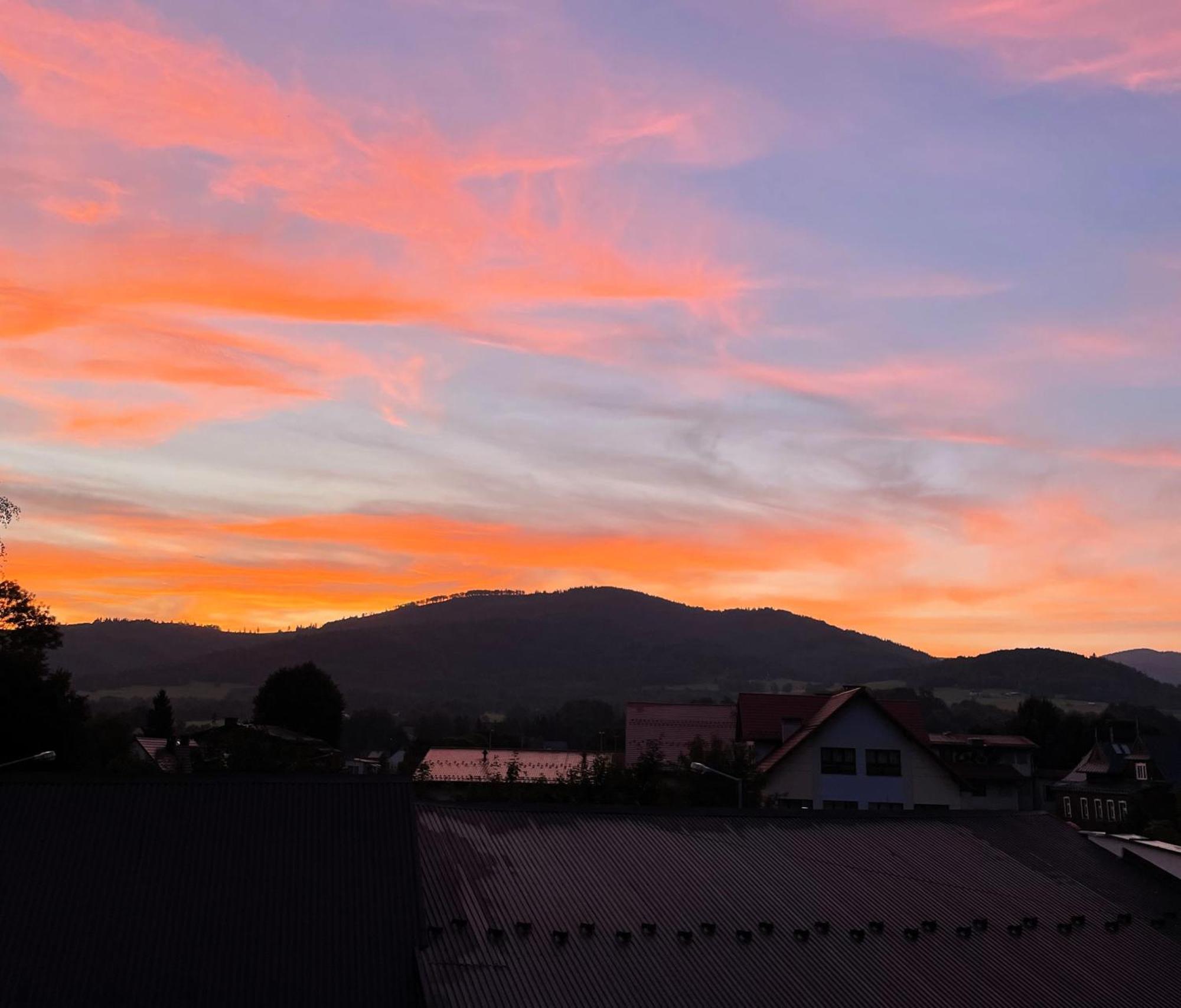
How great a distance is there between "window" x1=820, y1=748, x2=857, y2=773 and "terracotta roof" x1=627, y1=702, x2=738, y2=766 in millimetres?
10625

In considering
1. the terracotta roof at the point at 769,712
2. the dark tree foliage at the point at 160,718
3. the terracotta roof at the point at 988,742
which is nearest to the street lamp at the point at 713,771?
the terracotta roof at the point at 769,712

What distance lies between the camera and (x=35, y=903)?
24000 mm

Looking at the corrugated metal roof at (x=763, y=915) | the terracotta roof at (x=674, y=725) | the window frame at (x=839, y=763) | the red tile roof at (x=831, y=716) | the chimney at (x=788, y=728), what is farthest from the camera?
the terracotta roof at (x=674, y=725)

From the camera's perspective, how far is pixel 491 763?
8669cm

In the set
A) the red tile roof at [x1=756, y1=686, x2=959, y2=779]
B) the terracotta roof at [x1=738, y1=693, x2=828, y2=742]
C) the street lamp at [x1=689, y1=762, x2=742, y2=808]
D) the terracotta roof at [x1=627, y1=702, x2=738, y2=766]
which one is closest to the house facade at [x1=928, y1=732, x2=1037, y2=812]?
the red tile roof at [x1=756, y1=686, x2=959, y2=779]

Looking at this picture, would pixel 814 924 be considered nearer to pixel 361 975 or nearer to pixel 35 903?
pixel 361 975

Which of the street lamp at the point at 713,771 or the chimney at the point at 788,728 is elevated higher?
the chimney at the point at 788,728

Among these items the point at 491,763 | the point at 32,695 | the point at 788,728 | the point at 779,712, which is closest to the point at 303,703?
the point at 491,763

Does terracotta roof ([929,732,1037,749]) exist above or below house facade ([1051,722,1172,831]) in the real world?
above

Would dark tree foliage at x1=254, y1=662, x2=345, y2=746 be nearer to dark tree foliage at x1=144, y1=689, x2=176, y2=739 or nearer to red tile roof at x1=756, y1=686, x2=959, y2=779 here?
dark tree foliage at x1=144, y1=689, x2=176, y2=739

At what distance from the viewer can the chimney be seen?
71.9 meters

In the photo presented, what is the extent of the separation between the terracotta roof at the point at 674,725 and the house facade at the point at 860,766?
398 inches

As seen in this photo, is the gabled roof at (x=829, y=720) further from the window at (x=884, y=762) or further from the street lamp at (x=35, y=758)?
the street lamp at (x=35, y=758)

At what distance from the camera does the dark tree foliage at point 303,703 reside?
445ft
